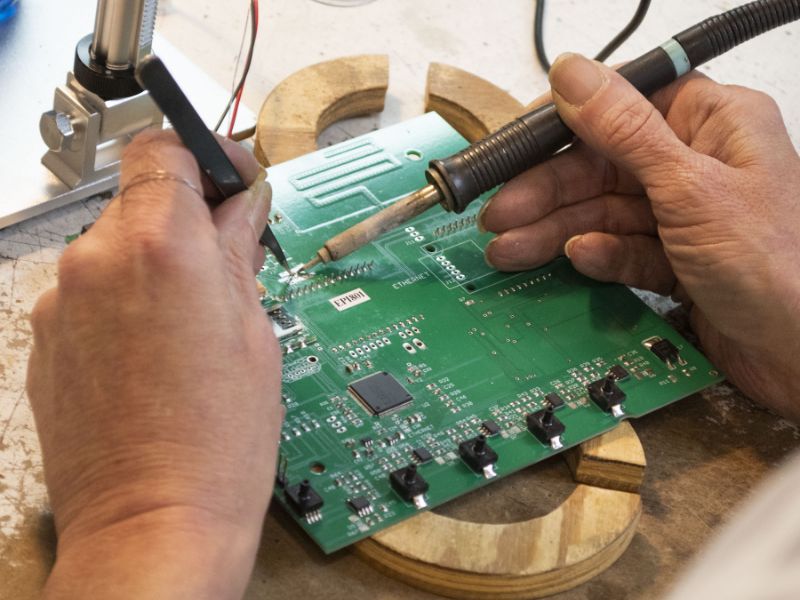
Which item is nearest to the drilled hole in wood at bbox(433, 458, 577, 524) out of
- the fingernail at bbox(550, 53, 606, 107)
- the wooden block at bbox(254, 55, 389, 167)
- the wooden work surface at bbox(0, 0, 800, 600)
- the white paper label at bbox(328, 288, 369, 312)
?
Result: the wooden work surface at bbox(0, 0, 800, 600)

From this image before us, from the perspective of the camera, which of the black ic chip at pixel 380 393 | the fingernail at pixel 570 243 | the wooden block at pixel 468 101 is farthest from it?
the wooden block at pixel 468 101

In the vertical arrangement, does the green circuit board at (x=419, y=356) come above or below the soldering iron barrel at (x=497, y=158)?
below

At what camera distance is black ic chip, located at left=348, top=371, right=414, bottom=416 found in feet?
4.64

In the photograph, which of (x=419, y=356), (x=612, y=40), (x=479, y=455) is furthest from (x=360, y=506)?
(x=612, y=40)

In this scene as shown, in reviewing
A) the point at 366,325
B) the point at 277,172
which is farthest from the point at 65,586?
the point at 277,172

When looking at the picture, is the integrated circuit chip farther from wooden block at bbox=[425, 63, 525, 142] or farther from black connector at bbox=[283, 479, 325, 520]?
wooden block at bbox=[425, 63, 525, 142]

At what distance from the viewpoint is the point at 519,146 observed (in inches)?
64.3

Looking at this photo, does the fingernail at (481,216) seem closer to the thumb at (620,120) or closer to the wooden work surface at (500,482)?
the thumb at (620,120)

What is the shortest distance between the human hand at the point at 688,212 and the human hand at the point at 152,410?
66 cm

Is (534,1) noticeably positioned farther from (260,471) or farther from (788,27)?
(260,471)

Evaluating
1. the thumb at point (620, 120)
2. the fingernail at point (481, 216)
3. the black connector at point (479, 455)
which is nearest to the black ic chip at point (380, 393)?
the black connector at point (479, 455)

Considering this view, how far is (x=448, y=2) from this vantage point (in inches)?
94.4

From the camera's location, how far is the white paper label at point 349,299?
1.56 m

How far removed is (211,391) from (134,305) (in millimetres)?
111
